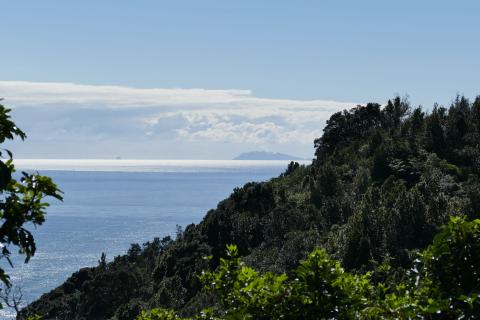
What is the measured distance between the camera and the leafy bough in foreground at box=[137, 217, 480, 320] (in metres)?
6.80

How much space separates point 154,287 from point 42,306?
15474mm

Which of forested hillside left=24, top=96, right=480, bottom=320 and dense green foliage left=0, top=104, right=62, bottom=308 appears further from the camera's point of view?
forested hillside left=24, top=96, right=480, bottom=320

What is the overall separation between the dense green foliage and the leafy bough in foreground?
2.68m

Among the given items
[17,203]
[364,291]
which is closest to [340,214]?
[364,291]

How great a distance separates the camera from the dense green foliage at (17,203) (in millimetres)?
5457

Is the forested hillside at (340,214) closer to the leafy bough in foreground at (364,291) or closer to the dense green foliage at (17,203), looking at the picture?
the leafy bough in foreground at (364,291)

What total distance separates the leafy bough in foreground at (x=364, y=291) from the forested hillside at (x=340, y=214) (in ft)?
144

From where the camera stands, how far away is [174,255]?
81.2 meters

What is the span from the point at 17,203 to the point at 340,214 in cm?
6700

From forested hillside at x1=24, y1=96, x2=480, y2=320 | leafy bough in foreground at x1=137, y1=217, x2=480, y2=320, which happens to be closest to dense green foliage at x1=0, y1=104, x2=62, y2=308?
leafy bough in foreground at x1=137, y1=217, x2=480, y2=320

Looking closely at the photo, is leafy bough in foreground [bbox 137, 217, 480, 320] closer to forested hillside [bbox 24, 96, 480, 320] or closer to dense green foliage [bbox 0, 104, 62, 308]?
dense green foliage [bbox 0, 104, 62, 308]

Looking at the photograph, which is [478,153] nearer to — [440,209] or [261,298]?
[440,209]

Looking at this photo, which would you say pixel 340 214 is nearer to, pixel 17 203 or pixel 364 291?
pixel 364 291

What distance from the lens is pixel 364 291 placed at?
824 cm
